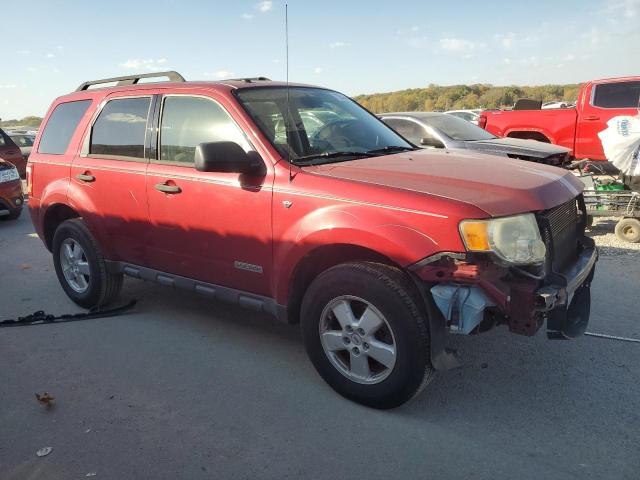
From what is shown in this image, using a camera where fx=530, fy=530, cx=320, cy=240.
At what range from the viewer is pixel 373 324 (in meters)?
2.99

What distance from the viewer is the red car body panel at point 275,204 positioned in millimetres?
2812

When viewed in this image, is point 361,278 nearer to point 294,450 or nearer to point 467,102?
point 294,450

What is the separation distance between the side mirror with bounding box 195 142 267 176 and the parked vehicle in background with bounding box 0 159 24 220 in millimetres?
7750

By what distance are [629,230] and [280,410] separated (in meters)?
5.61

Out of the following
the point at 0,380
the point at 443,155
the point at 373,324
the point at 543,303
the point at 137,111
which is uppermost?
the point at 137,111

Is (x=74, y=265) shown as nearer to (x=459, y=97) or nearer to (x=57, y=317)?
(x=57, y=317)

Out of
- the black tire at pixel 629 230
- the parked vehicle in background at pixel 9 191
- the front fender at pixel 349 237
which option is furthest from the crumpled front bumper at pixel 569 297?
the parked vehicle in background at pixel 9 191

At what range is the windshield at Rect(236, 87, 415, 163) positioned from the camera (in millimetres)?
3584

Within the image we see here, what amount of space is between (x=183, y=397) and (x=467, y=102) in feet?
169

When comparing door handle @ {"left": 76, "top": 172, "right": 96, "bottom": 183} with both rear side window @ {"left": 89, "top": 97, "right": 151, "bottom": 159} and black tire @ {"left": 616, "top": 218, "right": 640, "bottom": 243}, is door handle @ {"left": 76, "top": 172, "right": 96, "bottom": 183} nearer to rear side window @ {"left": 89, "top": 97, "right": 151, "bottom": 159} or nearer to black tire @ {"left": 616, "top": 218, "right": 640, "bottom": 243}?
rear side window @ {"left": 89, "top": 97, "right": 151, "bottom": 159}

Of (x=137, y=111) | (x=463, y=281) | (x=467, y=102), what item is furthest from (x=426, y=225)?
(x=467, y=102)

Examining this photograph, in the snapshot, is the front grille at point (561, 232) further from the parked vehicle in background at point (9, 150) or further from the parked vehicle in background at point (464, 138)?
the parked vehicle in background at point (9, 150)

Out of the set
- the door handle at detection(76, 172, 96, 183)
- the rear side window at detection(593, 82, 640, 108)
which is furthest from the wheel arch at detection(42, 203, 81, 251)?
the rear side window at detection(593, 82, 640, 108)

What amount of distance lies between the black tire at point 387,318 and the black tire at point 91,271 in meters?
2.37
